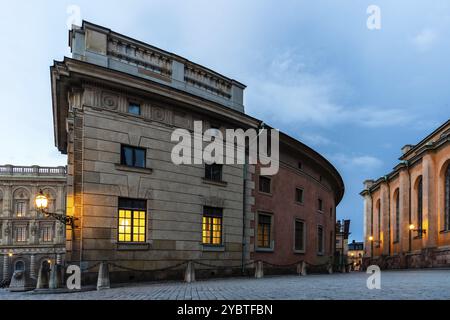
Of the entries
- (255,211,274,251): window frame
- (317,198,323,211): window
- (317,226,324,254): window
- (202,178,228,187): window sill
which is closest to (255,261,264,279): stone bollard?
(255,211,274,251): window frame

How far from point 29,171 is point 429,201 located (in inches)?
2566

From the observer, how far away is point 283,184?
88.4 feet

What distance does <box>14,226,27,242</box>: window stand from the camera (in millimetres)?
73375

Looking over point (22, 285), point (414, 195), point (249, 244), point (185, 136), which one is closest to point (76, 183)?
point (22, 285)

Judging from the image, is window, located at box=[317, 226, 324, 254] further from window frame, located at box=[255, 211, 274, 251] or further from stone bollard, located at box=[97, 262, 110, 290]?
stone bollard, located at box=[97, 262, 110, 290]

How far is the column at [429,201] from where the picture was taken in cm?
3912

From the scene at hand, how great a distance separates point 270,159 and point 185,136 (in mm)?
7371

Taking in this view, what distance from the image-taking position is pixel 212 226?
836 inches

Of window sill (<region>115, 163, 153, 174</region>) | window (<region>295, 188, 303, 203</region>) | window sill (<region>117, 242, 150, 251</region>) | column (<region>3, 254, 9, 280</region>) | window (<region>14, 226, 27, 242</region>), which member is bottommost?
column (<region>3, 254, 9, 280</region>)

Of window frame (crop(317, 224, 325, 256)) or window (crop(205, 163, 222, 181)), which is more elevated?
window (crop(205, 163, 222, 181))

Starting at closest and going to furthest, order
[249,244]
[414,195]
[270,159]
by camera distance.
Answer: [249,244]
[270,159]
[414,195]

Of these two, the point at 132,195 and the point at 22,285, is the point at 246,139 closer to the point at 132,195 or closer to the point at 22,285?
the point at 132,195

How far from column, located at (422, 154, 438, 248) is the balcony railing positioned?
5906 centimetres

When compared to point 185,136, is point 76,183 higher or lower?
lower
